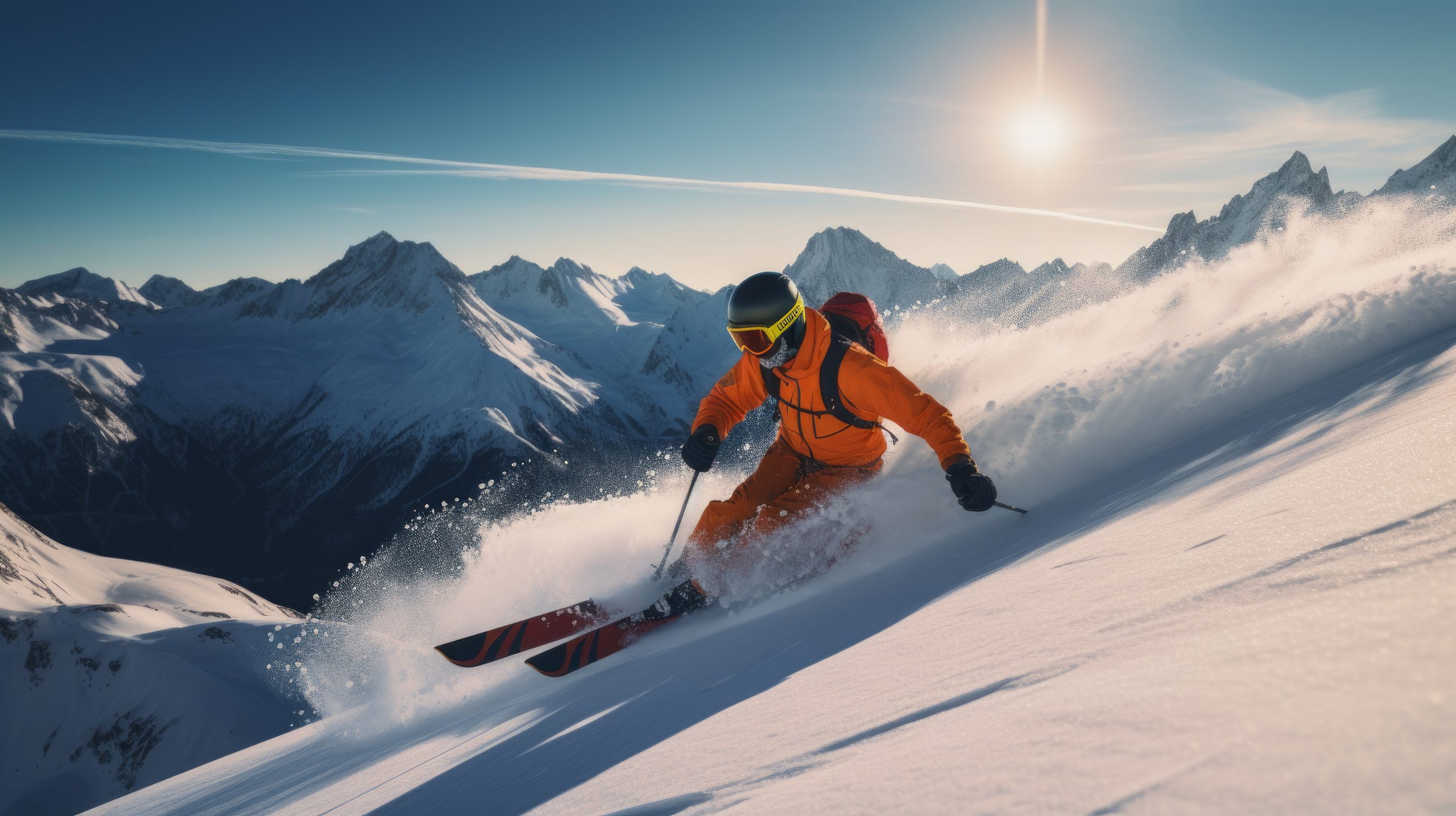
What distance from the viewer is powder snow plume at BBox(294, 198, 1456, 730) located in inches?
212

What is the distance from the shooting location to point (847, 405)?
6.12m

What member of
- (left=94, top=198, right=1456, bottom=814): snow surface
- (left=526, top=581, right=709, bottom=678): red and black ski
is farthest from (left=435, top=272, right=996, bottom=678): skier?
(left=94, top=198, right=1456, bottom=814): snow surface

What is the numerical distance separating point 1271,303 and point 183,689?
70284 mm

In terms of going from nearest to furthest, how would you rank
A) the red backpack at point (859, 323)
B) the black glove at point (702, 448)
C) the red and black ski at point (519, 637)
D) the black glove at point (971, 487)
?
the black glove at point (971, 487) < the red and black ski at point (519, 637) < the red backpack at point (859, 323) < the black glove at point (702, 448)

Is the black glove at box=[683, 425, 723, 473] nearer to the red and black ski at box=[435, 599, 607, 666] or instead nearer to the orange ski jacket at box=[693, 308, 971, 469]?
the orange ski jacket at box=[693, 308, 971, 469]

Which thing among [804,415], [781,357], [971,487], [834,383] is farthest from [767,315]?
[971,487]

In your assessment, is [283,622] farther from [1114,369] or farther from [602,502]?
[1114,369]

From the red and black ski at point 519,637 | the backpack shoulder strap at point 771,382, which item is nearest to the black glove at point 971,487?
the backpack shoulder strap at point 771,382

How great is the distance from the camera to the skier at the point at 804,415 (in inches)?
224

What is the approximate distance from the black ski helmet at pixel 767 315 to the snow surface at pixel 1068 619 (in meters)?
1.63

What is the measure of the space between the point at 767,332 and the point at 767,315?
0.15 metres

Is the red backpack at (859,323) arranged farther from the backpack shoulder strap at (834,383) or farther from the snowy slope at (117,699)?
the snowy slope at (117,699)

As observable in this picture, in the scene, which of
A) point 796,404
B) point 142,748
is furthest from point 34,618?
point 796,404

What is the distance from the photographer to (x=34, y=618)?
56562mm
